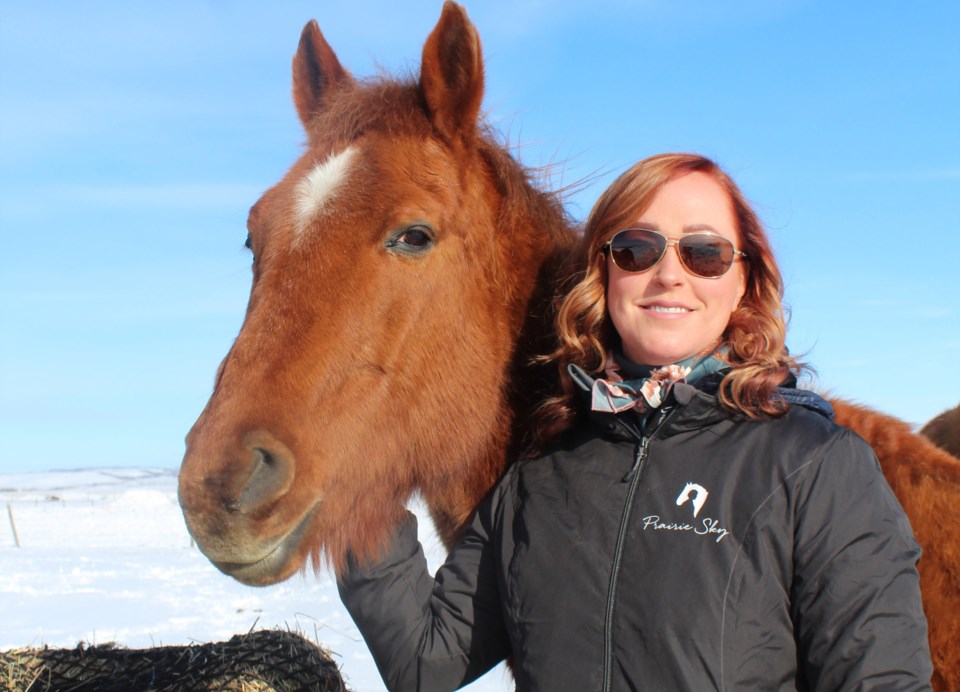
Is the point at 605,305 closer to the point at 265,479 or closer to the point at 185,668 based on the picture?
the point at 265,479

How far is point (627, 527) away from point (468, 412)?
883 millimetres

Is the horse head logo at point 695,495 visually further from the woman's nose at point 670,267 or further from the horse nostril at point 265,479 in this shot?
the horse nostril at point 265,479

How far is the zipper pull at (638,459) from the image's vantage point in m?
2.07

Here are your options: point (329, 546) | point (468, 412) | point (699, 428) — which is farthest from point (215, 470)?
point (699, 428)

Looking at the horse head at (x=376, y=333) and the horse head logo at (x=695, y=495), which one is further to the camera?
the horse head at (x=376, y=333)

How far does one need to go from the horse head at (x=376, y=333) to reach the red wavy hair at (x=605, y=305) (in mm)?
353

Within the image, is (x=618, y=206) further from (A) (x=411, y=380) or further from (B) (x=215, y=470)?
(B) (x=215, y=470)

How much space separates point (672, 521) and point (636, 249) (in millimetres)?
821

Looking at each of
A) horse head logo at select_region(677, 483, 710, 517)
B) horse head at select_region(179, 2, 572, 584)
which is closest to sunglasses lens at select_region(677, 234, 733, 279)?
horse head logo at select_region(677, 483, 710, 517)

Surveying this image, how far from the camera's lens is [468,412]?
8.98 ft

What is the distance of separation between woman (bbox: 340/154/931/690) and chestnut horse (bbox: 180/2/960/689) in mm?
318

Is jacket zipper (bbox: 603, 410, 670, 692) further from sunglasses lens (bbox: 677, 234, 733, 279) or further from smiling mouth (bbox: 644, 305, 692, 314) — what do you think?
sunglasses lens (bbox: 677, 234, 733, 279)

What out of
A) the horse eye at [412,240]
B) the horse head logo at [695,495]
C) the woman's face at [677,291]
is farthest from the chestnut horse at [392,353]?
the horse head logo at [695,495]

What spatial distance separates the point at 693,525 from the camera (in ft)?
6.33
